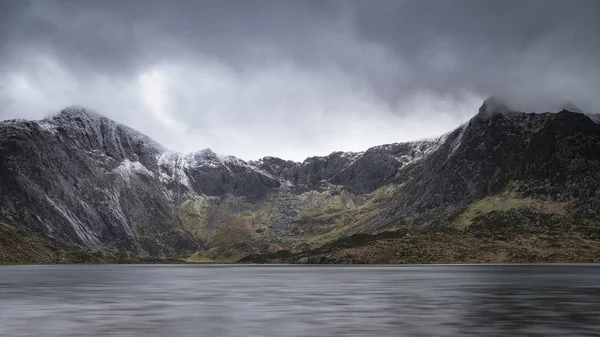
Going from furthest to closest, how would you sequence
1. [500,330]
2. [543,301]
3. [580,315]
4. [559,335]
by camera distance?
[543,301]
[580,315]
[500,330]
[559,335]

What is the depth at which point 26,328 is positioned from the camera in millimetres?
46281

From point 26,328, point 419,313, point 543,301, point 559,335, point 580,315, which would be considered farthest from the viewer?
point 543,301

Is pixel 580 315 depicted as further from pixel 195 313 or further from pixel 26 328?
pixel 26 328

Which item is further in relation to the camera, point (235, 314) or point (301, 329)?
point (235, 314)

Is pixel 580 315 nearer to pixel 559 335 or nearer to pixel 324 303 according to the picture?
pixel 559 335

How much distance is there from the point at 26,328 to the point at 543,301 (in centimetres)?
5691

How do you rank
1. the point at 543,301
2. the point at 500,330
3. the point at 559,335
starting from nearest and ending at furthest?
the point at 559,335 → the point at 500,330 → the point at 543,301

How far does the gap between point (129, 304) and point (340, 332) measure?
35.6 metres

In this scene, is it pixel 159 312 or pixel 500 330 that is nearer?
pixel 500 330

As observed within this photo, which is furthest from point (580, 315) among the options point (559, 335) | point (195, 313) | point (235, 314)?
point (195, 313)

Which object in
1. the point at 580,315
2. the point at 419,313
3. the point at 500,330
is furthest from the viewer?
the point at 419,313

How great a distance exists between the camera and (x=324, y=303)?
70312 millimetres

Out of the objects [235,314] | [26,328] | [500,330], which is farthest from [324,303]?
[26,328]

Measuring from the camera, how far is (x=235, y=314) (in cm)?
5750
